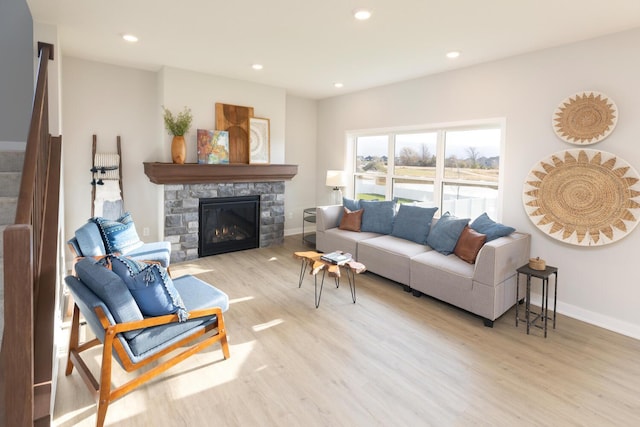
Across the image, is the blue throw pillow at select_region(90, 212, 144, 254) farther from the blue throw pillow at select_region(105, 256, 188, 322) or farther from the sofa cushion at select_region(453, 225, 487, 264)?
the sofa cushion at select_region(453, 225, 487, 264)

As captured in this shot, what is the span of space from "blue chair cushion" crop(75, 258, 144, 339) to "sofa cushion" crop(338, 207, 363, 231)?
11.2ft

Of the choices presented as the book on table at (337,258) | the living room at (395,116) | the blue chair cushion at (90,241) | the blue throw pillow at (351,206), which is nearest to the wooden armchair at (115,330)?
the blue chair cushion at (90,241)

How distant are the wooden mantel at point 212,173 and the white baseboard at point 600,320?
404cm

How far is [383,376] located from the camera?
254cm

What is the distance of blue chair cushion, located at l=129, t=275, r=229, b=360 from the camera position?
85.5 inches

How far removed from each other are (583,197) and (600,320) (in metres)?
1.17

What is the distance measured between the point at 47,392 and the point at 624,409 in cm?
309

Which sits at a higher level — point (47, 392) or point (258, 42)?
point (258, 42)

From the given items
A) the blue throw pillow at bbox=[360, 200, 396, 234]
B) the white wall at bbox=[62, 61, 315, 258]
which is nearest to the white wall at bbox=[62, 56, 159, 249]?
the white wall at bbox=[62, 61, 315, 258]

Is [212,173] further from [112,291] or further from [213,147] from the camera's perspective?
[112,291]

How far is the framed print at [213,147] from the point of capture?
5.10 metres

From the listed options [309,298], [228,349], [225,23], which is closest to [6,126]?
[225,23]

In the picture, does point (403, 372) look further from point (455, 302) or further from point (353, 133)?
point (353, 133)

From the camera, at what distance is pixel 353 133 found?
20.4 ft
